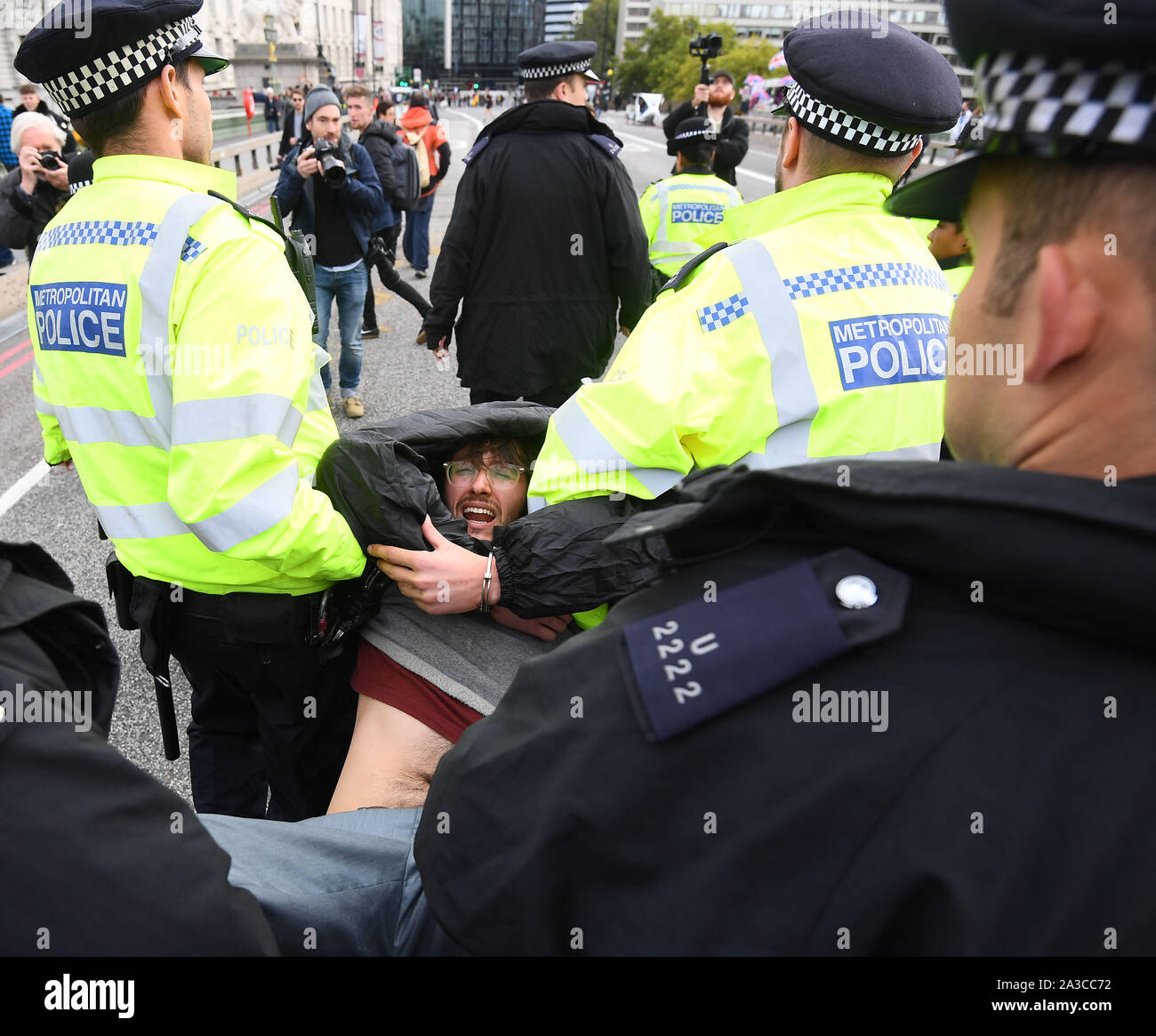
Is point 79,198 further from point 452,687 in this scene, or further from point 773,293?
point 773,293

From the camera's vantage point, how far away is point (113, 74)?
1.83 m

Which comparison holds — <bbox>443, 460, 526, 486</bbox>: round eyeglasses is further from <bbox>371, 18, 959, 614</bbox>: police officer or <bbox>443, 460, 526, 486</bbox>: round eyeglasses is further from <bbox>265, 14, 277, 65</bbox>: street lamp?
<bbox>265, 14, 277, 65</bbox>: street lamp

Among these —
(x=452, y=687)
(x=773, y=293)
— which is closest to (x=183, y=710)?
(x=452, y=687)

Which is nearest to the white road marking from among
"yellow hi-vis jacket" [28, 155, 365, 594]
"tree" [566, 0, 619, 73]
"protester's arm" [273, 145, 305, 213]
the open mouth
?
"protester's arm" [273, 145, 305, 213]

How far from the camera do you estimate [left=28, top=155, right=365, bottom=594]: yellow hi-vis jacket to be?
173cm

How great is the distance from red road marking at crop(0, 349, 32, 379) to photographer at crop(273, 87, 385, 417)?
9.38ft

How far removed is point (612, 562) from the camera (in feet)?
5.95

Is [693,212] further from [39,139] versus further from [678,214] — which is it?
[39,139]

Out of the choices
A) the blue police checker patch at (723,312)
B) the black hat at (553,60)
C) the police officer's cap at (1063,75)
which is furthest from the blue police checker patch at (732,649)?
the black hat at (553,60)

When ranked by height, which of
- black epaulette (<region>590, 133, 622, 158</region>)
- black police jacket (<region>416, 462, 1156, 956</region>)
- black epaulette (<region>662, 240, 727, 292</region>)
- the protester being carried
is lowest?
the protester being carried

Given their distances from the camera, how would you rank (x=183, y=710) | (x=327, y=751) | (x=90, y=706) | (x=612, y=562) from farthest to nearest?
(x=183, y=710) → (x=327, y=751) → (x=612, y=562) → (x=90, y=706)

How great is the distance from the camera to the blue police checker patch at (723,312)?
168 centimetres

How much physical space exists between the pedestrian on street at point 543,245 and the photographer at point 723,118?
342 centimetres
